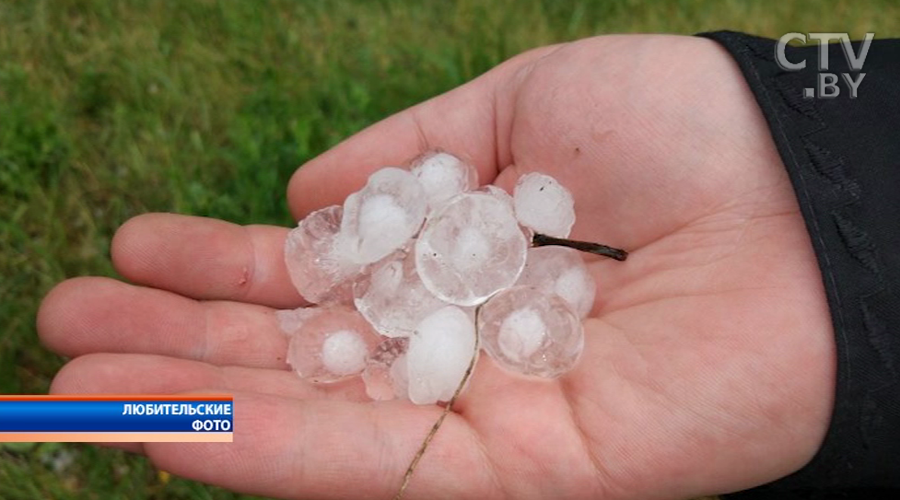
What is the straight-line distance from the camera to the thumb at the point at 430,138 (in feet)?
7.43

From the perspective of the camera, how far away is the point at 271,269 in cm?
211

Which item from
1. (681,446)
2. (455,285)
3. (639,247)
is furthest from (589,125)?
(681,446)

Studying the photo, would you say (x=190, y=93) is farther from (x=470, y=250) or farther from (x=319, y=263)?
(x=470, y=250)

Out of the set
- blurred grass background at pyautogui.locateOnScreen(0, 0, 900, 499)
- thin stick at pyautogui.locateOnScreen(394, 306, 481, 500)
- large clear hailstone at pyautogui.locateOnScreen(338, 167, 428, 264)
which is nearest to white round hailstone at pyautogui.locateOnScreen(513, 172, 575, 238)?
large clear hailstone at pyautogui.locateOnScreen(338, 167, 428, 264)

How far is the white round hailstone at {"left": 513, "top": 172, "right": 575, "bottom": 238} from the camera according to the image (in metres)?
1.97

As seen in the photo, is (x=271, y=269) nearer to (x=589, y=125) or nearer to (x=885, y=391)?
(x=589, y=125)

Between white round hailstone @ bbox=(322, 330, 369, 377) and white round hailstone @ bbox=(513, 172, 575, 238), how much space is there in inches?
18.2

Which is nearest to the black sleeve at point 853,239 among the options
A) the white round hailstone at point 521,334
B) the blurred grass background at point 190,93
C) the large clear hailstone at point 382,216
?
the white round hailstone at point 521,334

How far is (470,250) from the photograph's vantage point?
1879 millimetres

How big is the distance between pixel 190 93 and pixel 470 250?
1470mm

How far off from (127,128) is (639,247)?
5.59 ft

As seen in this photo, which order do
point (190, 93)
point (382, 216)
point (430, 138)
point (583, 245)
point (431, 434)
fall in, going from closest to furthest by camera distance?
point (431, 434)
point (382, 216)
point (583, 245)
point (430, 138)
point (190, 93)

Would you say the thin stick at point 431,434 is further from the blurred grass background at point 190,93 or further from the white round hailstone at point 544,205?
the blurred grass background at point 190,93
